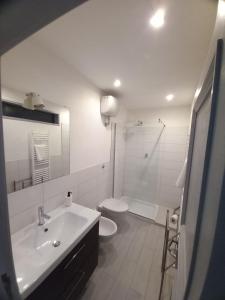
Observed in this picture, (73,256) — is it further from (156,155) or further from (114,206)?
(156,155)

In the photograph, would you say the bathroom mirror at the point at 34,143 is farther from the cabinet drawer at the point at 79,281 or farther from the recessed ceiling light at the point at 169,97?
the recessed ceiling light at the point at 169,97

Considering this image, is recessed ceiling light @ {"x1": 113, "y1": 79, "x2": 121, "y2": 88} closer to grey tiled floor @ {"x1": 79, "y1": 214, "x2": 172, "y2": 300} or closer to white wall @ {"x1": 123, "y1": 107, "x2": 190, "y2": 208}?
white wall @ {"x1": 123, "y1": 107, "x2": 190, "y2": 208}

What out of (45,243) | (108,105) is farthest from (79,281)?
(108,105)

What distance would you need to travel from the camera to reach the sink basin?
1.08 m

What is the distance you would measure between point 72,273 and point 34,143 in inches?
45.9

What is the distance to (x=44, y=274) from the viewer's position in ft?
2.77

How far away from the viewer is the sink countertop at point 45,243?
0.82 meters

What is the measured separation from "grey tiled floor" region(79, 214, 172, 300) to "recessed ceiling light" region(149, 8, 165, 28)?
8.06 ft

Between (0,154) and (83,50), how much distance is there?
4.09 ft

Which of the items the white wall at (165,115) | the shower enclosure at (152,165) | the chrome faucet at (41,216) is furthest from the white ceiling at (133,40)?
the chrome faucet at (41,216)

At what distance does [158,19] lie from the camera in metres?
0.92

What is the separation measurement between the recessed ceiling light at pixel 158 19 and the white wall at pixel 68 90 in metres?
0.97

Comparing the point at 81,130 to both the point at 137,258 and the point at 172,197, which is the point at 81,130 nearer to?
the point at 137,258

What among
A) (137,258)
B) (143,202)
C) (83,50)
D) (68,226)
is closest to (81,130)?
(83,50)
